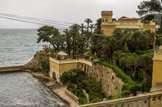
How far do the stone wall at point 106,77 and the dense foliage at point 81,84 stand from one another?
944mm

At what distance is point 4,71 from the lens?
183 feet

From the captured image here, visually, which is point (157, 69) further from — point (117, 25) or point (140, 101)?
point (117, 25)

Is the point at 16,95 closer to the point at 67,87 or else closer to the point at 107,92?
the point at 67,87

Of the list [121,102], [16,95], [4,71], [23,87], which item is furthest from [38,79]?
[121,102]

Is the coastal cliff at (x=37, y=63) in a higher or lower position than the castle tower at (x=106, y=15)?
lower

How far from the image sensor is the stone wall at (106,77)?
29.6m

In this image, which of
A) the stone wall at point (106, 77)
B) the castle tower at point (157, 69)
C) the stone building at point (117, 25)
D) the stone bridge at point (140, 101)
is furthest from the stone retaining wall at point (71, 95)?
the stone bridge at point (140, 101)

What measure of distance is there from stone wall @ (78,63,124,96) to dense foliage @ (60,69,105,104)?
944mm

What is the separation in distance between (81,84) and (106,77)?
5762 millimetres

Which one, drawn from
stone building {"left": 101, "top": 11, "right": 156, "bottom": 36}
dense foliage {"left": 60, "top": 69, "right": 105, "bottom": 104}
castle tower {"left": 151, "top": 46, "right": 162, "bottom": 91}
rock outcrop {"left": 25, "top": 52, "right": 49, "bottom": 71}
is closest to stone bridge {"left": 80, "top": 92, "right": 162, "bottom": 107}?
castle tower {"left": 151, "top": 46, "right": 162, "bottom": 91}

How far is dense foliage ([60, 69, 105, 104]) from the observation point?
109 feet

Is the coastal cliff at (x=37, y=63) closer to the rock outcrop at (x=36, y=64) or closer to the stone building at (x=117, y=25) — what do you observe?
the rock outcrop at (x=36, y=64)

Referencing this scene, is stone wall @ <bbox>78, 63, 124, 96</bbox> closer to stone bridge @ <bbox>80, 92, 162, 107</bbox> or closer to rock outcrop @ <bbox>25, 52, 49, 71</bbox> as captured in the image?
stone bridge @ <bbox>80, 92, 162, 107</bbox>

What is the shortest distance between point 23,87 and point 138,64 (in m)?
25.1
